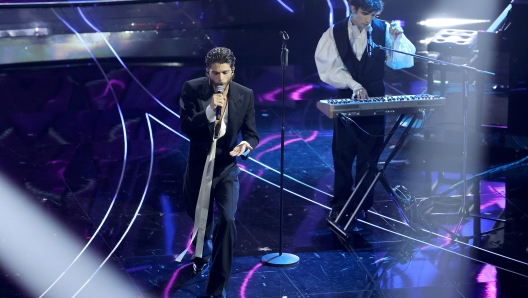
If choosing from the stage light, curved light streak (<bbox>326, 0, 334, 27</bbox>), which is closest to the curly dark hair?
curved light streak (<bbox>326, 0, 334, 27</bbox>)

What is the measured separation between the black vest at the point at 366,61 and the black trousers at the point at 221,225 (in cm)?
145

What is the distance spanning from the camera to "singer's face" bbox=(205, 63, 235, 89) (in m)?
4.38

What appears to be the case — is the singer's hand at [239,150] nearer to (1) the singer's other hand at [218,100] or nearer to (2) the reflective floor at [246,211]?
(1) the singer's other hand at [218,100]

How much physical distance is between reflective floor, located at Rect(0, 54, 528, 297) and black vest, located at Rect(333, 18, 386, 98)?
477mm

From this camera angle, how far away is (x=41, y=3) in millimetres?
12289

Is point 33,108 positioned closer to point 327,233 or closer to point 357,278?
point 327,233

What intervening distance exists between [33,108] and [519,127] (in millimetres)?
5521

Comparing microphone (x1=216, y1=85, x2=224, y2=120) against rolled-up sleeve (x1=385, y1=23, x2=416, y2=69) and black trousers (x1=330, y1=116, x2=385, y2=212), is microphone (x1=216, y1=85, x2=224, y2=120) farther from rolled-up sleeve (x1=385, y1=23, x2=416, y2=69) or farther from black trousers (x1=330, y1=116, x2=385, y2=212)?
rolled-up sleeve (x1=385, y1=23, x2=416, y2=69)

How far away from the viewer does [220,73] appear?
4.39 metres

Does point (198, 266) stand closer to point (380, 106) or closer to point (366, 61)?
point (380, 106)

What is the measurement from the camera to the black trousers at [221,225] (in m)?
4.34

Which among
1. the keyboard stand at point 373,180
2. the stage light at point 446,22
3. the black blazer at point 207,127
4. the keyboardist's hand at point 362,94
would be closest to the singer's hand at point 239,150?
the black blazer at point 207,127

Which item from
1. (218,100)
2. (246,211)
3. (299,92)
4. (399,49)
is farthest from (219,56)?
(299,92)

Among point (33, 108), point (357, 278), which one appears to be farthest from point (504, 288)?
point (33, 108)
